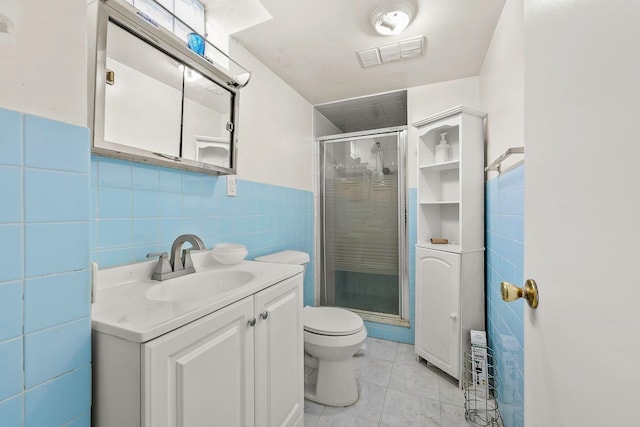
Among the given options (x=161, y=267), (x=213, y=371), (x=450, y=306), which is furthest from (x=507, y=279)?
(x=161, y=267)

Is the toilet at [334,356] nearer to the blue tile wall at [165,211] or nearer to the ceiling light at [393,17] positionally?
the blue tile wall at [165,211]

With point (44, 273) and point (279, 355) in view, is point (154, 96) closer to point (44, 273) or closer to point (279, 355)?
point (44, 273)

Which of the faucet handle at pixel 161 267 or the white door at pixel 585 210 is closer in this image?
the white door at pixel 585 210

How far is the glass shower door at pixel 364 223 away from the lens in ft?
7.95

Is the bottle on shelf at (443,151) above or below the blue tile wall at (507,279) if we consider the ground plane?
above

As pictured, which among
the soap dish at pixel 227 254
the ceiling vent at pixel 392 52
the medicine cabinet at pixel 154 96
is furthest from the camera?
the ceiling vent at pixel 392 52

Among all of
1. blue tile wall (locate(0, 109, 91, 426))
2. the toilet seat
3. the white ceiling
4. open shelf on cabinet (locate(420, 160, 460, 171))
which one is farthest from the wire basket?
the white ceiling

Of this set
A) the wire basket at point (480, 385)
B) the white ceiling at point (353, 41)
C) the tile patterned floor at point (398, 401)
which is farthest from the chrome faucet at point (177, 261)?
the wire basket at point (480, 385)

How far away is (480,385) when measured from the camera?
1.61 meters

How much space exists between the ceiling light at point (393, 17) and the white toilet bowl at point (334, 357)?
1.75 metres

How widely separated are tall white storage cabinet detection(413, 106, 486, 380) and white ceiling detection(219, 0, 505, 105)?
0.43 meters

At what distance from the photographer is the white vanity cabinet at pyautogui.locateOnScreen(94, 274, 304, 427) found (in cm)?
65

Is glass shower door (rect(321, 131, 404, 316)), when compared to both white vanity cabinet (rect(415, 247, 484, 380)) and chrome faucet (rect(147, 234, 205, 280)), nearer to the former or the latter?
white vanity cabinet (rect(415, 247, 484, 380))

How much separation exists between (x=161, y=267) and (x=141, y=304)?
1.10 feet
